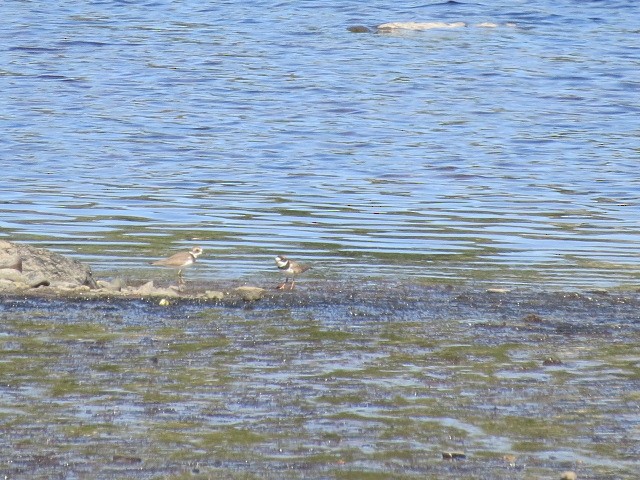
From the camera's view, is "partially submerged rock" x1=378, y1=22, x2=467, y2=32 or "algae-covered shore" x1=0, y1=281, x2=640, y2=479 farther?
"partially submerged rock" x1=378, y1=22, x2=467, y2=32

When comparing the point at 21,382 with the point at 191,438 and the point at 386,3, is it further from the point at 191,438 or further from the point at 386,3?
the point at 386,3

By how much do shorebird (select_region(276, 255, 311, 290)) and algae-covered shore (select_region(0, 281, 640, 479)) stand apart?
320mm

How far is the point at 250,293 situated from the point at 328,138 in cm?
1291

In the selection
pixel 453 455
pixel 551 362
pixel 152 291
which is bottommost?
pixel 152 291

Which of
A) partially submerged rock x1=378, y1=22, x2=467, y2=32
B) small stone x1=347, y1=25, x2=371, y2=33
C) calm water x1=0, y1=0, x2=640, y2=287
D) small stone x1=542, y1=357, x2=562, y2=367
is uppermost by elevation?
small stone x1=542, y1=357, x2=562, y2=367

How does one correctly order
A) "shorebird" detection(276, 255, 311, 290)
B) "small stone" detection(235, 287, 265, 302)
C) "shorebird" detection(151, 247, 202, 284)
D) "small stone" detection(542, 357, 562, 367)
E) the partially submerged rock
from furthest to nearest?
the partially submerged rock
"shorebird" detection(151, 247, 202, 284)
"shorebird" detection(276, 255, 311, 290)
"small stone" detection(235, 287, 265, 302)
"small stone" detection(542, 357, 562, 367)

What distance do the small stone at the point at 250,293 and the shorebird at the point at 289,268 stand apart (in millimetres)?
273

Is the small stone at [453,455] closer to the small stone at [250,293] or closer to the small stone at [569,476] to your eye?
the small stone at [569,476]

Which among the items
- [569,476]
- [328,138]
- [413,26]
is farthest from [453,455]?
[413,26]

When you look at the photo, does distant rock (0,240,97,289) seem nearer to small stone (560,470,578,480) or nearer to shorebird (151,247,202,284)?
shorebird (151,247,202,284)

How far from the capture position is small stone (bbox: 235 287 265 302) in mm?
10141

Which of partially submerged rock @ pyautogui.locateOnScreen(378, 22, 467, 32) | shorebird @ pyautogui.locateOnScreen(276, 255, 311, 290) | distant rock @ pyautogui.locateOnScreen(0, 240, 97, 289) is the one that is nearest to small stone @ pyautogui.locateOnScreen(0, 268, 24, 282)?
distant rock @ pyautogui.locateOnScreen(0, 240, 97, 289)

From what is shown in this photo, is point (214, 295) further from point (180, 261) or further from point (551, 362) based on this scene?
point (551, 362)

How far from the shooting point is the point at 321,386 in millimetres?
7594
